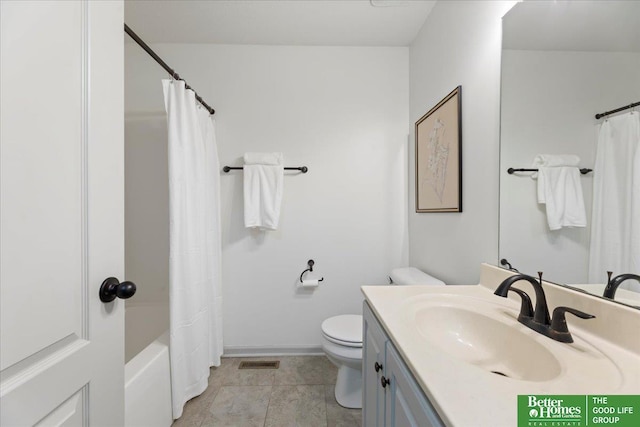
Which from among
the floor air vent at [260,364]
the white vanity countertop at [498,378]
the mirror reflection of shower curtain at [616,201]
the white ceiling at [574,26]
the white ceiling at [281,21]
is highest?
the white ceiling at [281,21]

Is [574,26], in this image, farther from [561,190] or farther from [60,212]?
[60,212]

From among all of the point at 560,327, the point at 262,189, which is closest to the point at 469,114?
the point at 560,327

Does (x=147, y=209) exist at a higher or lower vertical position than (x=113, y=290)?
higher

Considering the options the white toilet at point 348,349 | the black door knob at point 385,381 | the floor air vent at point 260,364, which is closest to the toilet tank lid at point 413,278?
the white toilet at point 348,349

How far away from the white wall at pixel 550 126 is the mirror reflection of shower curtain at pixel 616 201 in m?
0.02

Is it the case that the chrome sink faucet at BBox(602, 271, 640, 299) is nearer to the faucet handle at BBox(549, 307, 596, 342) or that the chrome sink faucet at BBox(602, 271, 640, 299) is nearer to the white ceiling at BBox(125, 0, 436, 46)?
the faucet handle at BBox(549, 307, 596, 342)

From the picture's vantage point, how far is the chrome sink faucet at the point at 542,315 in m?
0.62

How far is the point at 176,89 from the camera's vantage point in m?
1.40

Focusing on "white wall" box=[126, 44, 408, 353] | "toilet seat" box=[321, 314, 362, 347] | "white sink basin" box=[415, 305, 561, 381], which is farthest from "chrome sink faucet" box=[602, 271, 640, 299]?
"white wall" box=[126, 44, 408, 353]

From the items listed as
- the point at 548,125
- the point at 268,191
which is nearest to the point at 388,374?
the point at 548,125

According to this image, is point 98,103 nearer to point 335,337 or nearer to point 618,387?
point 618,387

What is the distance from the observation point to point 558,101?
80cm

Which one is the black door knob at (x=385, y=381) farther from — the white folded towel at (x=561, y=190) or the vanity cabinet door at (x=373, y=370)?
the white folded towel at (x=561, y=190)

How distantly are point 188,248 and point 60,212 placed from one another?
0.92m
